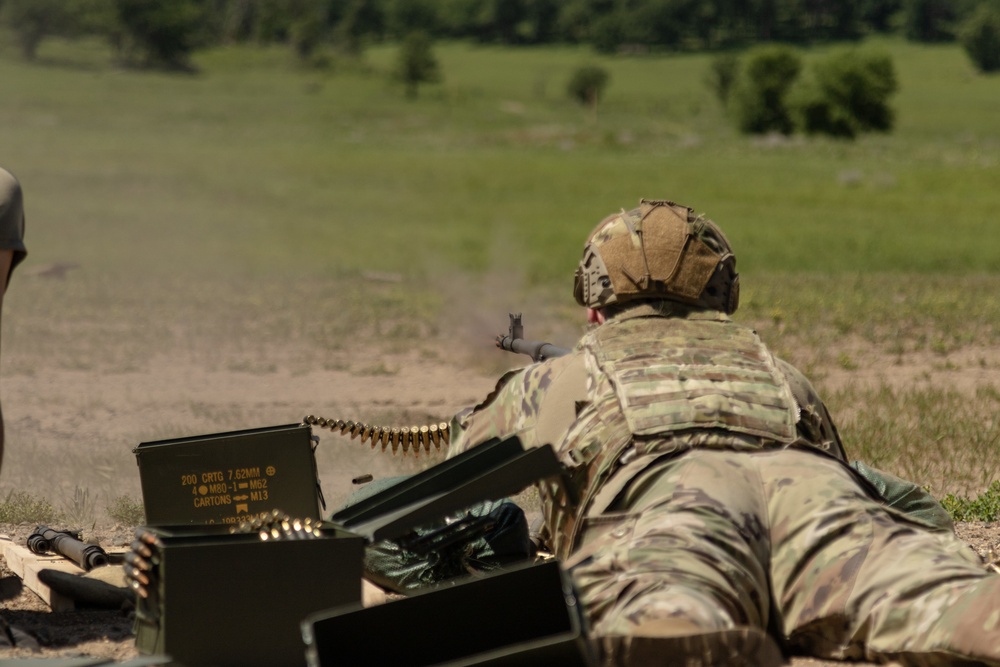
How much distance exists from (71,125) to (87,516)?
3895cm

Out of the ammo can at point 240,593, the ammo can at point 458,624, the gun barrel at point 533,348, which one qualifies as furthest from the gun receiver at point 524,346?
the ammo can at point 458,624

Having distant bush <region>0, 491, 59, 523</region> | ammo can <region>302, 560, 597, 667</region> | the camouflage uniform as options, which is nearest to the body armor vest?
the camouflage uniform

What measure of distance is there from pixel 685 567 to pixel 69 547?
239 centimetres

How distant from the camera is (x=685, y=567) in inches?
134

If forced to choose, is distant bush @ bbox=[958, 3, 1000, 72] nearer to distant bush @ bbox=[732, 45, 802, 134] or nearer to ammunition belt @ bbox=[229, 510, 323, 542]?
distant bush @ bbox=[732, 45, 802, 134]

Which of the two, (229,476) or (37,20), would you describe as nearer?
(229,476)

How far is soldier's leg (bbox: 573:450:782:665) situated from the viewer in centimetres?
312

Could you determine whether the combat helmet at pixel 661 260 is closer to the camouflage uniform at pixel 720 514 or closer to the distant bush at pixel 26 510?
the camouflage uniform at pixel 720 514

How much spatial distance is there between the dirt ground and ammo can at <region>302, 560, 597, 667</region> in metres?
1.61

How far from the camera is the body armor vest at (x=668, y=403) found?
3.87 metres

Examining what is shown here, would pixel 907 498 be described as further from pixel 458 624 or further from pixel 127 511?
pixel 127 511

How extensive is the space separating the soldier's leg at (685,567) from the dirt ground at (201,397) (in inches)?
68.1

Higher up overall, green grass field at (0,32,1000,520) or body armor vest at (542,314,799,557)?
body armor vest at (542,314,799,557)

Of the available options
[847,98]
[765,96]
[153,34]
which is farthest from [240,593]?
[153,34]
